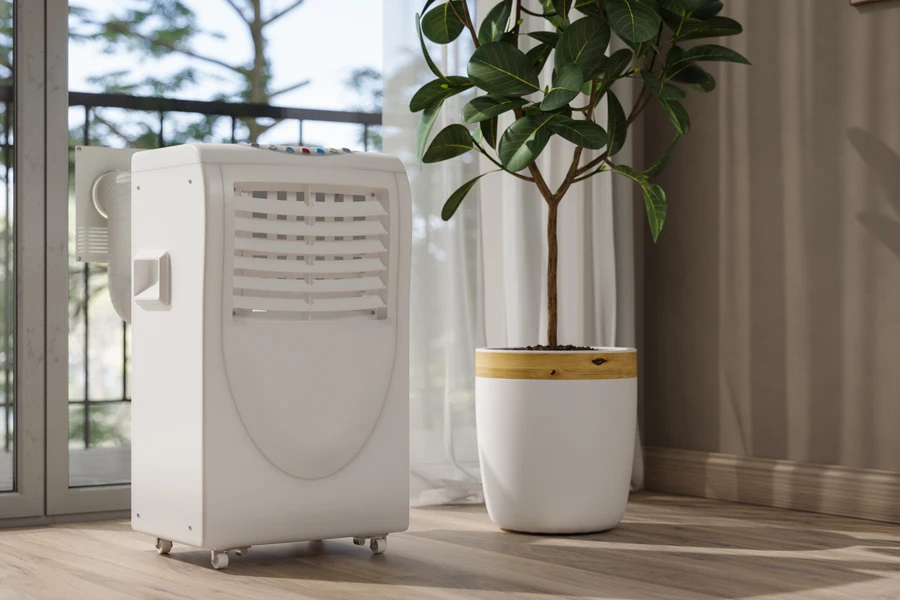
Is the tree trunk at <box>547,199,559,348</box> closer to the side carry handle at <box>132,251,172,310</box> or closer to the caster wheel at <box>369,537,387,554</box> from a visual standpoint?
the caster wheel at <box>369,537,387,554</box>

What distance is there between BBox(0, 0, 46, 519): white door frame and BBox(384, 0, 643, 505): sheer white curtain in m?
0.80

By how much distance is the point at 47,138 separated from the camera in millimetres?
2482

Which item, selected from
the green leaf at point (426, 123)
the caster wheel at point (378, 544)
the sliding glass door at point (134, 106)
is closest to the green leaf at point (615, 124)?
the green leaf at point (426, 123)

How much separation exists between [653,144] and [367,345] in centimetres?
140

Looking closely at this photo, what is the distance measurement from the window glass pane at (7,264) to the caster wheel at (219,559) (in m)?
0.80

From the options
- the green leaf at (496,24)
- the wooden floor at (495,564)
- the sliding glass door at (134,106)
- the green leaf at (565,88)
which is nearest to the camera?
the wooden floor at (495,564)

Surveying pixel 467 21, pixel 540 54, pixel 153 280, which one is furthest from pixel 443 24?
pixel 153 280

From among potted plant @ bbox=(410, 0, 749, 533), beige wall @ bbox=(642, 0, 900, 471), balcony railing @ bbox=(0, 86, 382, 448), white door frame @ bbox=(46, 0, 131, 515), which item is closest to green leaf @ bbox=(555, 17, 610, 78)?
potted plant @ bbox=(410, 0, 749, 533)

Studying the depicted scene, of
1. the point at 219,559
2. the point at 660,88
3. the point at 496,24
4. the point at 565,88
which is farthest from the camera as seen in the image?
the point at 496,24

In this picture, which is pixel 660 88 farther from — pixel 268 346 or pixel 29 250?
pixel 29 250

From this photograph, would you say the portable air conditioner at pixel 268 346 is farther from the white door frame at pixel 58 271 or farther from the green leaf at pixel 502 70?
the white door frame at pixel 58 271

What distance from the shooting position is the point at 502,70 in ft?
7.30

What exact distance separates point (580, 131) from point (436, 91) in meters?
0.34

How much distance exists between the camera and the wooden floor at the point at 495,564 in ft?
5.68
